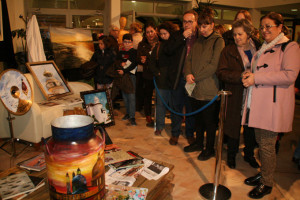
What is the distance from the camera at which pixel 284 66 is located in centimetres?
203

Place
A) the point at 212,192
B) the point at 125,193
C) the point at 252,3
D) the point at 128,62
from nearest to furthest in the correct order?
the point at 125,193, the point at 212,192, the point at 128,62, the point at 252,3

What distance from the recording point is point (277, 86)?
2078 millimetres

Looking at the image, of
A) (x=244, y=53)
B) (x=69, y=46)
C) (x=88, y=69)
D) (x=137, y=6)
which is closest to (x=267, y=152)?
(x=244, y=53)

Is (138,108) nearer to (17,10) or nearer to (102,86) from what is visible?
(102,86)

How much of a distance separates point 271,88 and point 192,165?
4.08 feet

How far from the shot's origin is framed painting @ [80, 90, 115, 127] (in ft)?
12.6

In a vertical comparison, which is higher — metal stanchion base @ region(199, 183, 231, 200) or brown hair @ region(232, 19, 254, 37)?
brown hair @ region(232, 19, 254, 37)

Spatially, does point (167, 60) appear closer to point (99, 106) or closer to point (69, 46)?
point (99, 106)

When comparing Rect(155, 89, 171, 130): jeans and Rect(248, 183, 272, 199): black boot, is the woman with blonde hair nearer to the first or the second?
Rect(155, 89, 171, 130): jeans

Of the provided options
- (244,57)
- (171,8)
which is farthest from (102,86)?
(171,8)

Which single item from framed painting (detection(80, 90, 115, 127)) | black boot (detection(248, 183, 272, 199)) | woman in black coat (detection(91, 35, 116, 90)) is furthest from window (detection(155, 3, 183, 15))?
black boot (detection(248, 183, 272, 199))

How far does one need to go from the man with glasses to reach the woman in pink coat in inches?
40.6

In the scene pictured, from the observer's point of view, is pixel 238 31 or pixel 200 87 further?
pixel 200 87

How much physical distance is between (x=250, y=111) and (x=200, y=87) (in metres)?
0.70
